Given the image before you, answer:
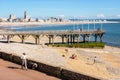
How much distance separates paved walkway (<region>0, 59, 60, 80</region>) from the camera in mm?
16812

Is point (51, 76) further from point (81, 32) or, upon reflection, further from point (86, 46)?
point (81, 32)

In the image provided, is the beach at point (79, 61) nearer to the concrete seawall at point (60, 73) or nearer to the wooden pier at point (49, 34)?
the concrete seawall at point (60, 73)

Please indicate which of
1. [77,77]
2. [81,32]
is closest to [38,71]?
[77,77]

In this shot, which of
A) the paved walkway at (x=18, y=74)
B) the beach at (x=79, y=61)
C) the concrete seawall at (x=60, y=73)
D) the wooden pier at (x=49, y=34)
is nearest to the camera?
the concrete seawall at (x=60, y=73)

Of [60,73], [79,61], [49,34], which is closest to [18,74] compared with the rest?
[60,73]

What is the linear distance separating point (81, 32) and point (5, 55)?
53618mm

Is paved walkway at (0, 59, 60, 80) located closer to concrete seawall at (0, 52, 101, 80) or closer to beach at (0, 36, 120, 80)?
concrete seawall at (0, 52, 101, 80)

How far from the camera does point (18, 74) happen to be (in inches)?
702

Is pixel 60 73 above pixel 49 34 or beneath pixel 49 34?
beneath

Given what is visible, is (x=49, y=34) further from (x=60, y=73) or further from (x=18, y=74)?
(x=60, y=73)

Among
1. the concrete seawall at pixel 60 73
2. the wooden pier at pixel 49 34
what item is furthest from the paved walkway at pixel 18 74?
the wooden pier at pixel 49 34

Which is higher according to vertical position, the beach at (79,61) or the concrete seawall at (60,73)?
the concrete seawall at (60,73)

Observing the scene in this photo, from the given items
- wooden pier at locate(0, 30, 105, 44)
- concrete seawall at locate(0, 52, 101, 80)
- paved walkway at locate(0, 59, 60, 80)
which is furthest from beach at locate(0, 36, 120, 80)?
wooden pier at locate(0, 30, 105, 44)

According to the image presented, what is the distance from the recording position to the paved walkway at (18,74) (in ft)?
55.2
